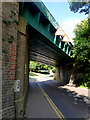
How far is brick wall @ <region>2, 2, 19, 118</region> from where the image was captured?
16.0 feet

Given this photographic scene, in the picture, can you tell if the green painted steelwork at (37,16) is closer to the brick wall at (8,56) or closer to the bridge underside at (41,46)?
the bridge underside at (41,46)

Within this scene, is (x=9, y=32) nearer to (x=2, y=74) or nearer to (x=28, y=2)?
(x=2, y=74)

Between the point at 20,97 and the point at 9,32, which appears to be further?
the point at 20,97

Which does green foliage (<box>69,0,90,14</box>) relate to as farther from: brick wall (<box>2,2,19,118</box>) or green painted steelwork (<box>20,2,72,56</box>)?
brick wall (<box>2,2,19,118</box>)

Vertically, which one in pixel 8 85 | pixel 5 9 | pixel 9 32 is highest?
pixel 5 9

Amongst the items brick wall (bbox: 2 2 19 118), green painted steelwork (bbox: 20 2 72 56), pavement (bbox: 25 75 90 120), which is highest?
green painted steelwork (bbox: 20 2 72 56)

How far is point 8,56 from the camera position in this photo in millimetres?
5113

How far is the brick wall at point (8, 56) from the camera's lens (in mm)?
4870

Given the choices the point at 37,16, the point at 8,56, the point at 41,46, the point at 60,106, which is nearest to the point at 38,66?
the point at 41,46

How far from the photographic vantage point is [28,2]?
796 cm

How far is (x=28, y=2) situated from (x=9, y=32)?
366cm

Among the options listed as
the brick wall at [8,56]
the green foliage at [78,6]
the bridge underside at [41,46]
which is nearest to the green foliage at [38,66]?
the bridge underside at [41,46]

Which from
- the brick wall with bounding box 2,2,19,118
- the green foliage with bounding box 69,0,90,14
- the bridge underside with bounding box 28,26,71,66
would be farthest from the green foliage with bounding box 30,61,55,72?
the brick wall with bounding box 2,2,19,118

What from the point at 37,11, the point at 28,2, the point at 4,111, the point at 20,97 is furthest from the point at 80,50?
the point at 4,111
